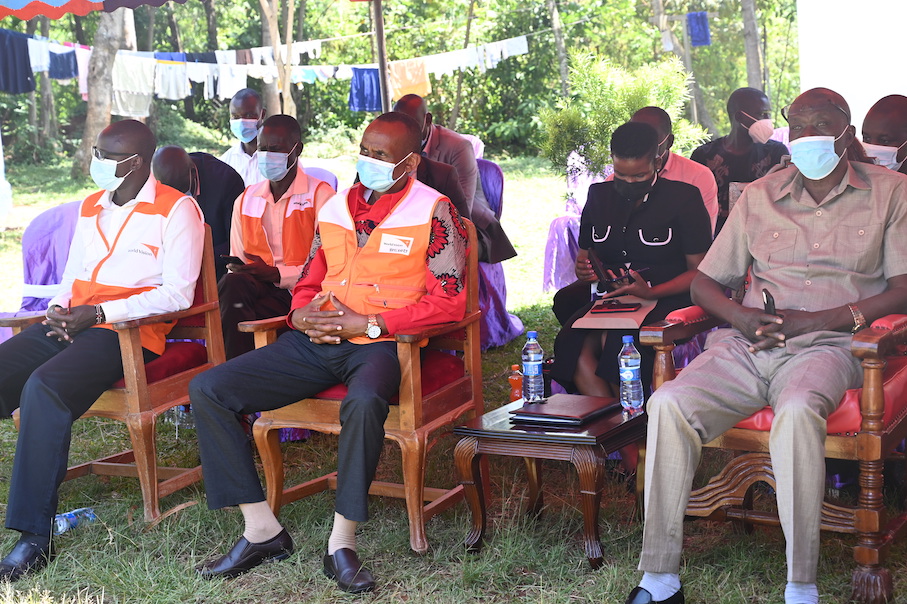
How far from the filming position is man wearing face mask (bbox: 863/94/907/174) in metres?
4.38

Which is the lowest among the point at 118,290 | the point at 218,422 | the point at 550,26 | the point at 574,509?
the point at 574,509

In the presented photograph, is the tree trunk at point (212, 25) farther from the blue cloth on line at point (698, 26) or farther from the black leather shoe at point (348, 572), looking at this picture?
the black leather shoe at point (348, 572)

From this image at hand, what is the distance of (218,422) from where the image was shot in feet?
11.6

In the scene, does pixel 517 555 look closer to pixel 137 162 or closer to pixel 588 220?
pixel 588 220

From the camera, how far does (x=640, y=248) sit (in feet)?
14.3

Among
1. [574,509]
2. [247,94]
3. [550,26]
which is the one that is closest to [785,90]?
[550,26]

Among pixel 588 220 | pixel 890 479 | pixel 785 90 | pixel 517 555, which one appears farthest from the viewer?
pixel 785 90

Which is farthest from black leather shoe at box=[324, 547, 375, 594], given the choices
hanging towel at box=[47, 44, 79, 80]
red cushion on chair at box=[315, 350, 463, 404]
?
hanging towel at box=[47, 44, 79, 80]

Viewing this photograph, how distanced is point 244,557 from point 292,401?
0.59 m

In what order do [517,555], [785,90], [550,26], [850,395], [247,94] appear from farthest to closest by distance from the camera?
[785,90] → [550,26] → [247,94] → [517,555] → [850,395]

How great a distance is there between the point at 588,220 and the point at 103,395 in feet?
7.52

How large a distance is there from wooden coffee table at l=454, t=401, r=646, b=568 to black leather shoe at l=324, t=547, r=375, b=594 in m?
0.44

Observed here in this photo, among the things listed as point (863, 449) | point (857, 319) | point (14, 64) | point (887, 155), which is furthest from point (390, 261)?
point (14, 64)

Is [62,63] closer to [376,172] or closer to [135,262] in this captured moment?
[135,262]
